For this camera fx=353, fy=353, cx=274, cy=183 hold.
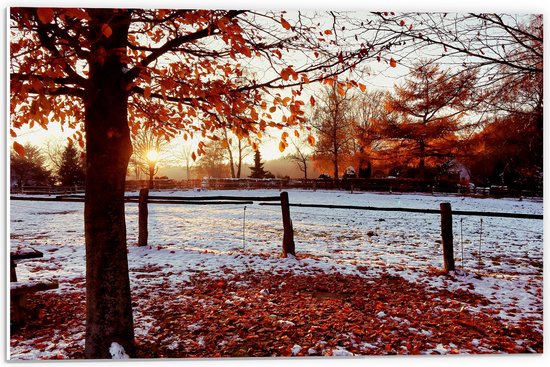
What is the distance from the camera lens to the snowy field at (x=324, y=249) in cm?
458

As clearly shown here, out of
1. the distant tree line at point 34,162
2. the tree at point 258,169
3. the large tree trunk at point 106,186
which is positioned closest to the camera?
the large tree trunk at point 106,186

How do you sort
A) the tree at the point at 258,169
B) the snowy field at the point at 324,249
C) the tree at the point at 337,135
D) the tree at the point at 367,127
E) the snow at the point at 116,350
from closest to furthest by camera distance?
the snow at the point at 116,350
the snowy field at the point at 324,249
the tree at the point at 337,135
the tree at the point at 367,127
the tree at the point at 258,169

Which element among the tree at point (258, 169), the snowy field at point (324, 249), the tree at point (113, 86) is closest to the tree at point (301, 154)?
the snowy field at point (324, 249)

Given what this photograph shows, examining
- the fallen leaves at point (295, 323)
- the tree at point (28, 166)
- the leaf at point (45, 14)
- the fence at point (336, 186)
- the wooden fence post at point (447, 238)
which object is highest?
the leaf at point (45, 14)

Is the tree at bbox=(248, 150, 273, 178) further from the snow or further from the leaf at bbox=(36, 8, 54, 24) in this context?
the leaf at bbox=(36, 8, 54, 24)

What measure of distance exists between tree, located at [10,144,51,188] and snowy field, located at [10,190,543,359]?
117cm

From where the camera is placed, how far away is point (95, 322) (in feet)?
9.14

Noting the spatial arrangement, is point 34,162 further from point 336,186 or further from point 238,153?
point 238,153

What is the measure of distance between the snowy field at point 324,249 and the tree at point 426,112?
5.79 ft

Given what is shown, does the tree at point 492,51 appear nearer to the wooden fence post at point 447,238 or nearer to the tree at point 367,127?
the wooden fence post at point 447,238

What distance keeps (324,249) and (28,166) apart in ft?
18.9

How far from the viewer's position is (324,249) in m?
7.07

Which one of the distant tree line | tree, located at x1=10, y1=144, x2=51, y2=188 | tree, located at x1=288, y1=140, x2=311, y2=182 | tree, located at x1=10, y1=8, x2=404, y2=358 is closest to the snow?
tree, located at x1=10, y1=8, x2=404, y2=358

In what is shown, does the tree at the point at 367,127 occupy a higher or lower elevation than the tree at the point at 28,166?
higher
